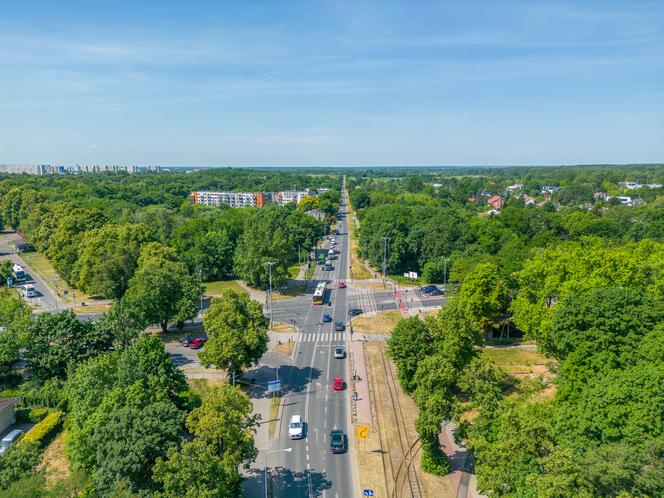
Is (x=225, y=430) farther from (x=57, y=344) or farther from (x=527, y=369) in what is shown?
(x=527, y=369)

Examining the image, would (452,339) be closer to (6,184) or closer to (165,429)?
(165,429)

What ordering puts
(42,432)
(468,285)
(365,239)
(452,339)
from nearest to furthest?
(42,432), (452,339), (468,285), (365,239)

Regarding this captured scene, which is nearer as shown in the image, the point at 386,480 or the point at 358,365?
the point at 386,480

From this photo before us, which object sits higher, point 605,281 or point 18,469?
point 605,281

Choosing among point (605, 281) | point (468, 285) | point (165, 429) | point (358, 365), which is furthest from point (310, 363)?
point (605, 281)

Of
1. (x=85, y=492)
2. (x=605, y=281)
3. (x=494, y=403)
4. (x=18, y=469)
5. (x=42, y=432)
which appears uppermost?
(x=605, y=281)

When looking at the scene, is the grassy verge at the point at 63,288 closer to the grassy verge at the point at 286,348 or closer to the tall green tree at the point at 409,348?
the grassy verge at the point at 286,348

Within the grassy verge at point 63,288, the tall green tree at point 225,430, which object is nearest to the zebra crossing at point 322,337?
the tall green tree at point 225,430

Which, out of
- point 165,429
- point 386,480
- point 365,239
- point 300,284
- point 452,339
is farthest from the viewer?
point 365,239
